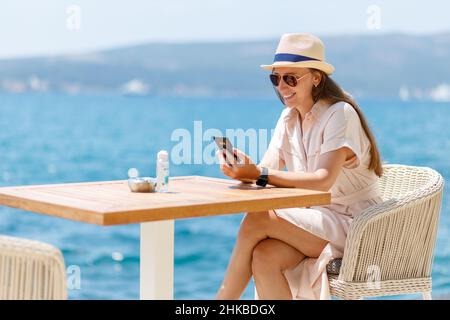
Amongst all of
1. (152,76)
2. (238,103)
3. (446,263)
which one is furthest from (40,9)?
(446,263)

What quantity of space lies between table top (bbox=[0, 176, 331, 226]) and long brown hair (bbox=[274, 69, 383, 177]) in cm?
34

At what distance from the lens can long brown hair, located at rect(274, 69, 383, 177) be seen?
332 cm

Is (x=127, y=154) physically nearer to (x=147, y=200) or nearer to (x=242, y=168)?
(x=242, y=168)

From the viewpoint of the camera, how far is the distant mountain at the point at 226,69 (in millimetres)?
31672

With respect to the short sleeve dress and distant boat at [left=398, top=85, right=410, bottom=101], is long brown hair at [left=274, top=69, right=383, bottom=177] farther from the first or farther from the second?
distant boat at [left=398, top=85, right=410, bottom=101]

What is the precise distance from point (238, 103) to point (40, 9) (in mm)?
7506

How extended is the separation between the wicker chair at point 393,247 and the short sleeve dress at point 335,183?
0.26ft

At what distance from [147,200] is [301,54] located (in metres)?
0.86

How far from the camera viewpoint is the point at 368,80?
105 ft

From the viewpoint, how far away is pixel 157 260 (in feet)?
9.54

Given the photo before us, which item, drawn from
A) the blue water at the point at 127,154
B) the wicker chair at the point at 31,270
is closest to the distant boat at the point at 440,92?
the blue water at the point at 127,154

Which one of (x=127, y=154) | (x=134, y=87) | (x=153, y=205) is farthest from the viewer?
(x=134, y=87)

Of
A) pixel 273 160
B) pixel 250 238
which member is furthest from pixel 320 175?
pixel 273 160
